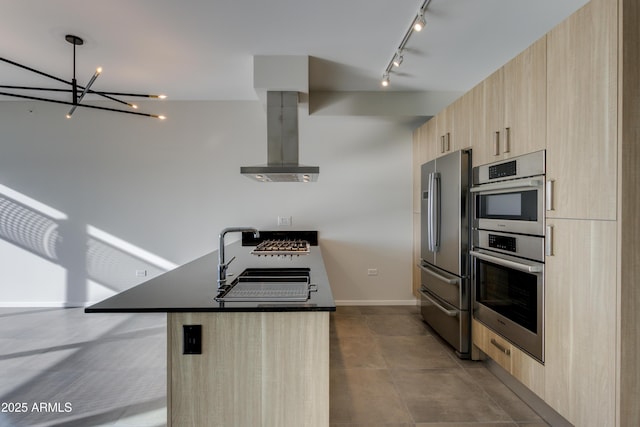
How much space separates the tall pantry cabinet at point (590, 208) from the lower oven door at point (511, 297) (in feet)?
0.26

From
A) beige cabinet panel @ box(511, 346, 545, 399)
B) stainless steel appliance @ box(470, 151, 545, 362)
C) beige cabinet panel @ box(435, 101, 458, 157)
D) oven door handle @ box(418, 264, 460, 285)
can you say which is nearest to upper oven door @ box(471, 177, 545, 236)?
stainless steel appliance @ box(470, 151, 545, 362)

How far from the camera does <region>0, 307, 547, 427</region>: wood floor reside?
6.71ft

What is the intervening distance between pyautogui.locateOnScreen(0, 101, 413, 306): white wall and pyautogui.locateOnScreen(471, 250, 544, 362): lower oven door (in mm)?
1793

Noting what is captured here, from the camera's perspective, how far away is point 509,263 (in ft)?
7.18

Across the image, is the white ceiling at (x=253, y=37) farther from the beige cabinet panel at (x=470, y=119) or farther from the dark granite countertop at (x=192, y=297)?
the dark granite countertop at (x=192, y=297)

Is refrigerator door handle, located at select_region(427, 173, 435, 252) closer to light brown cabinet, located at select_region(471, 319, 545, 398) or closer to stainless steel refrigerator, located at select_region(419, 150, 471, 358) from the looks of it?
stainless steel refrigerator, located at select_region(419, 150, 471, 358)

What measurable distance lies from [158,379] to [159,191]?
2561 millimetres

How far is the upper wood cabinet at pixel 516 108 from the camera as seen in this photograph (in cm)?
196

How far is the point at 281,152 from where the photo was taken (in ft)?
9.99

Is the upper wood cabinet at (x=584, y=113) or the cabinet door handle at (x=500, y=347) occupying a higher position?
the upper wood cabinet at (x=584, y=113)

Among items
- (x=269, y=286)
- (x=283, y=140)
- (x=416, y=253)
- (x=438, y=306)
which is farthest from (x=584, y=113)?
(x=416, y=253)

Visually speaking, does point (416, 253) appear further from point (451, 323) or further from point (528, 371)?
point (528, 371)

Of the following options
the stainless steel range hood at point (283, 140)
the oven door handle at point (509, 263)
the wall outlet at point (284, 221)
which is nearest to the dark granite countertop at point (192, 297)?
the stainless steel range hood at point (283, 140)

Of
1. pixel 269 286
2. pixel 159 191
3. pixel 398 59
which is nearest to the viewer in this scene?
pixel 269 286
